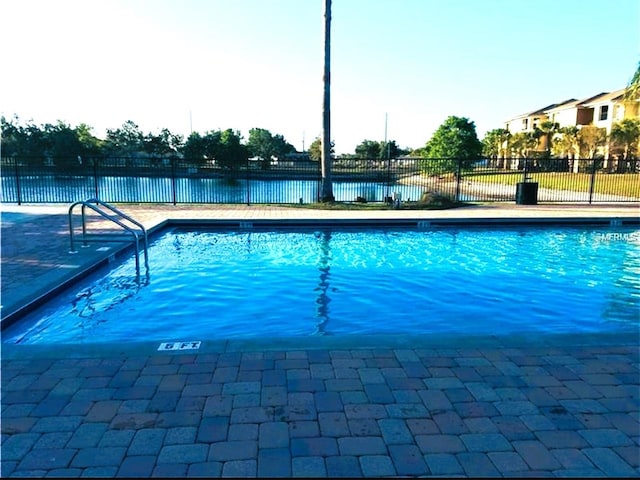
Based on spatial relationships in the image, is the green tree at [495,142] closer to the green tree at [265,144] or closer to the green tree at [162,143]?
the green tree at [265,144]

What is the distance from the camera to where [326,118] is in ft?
50.7

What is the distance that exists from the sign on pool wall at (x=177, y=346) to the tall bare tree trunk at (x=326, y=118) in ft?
39.3

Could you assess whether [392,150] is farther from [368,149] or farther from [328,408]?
[328,408]

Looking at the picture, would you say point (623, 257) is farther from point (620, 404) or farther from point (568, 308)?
point (620, 404)

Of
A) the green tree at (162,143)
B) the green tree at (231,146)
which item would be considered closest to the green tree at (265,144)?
the green tree at (231,146)

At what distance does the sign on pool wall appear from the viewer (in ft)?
12.0

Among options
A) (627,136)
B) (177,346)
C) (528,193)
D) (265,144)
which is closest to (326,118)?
(528,193)

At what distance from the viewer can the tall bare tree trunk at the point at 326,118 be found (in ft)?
49.1

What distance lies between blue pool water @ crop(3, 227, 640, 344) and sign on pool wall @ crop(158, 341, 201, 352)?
0.55 m

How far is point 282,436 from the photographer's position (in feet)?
8.21

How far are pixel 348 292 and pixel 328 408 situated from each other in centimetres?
371

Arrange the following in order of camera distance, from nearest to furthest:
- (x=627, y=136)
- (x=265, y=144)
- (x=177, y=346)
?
1. (x=177, y=346)
2. (x=627, y=136)
3. (x=265, y=144)

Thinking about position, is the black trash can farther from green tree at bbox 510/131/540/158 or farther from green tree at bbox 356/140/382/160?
green tree at bbox 356/140/382/160

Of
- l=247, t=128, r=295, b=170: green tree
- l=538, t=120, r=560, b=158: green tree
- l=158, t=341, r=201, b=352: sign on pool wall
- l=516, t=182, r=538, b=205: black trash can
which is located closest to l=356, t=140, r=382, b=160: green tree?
l=247, t=128, r=295, b=170: green tree
